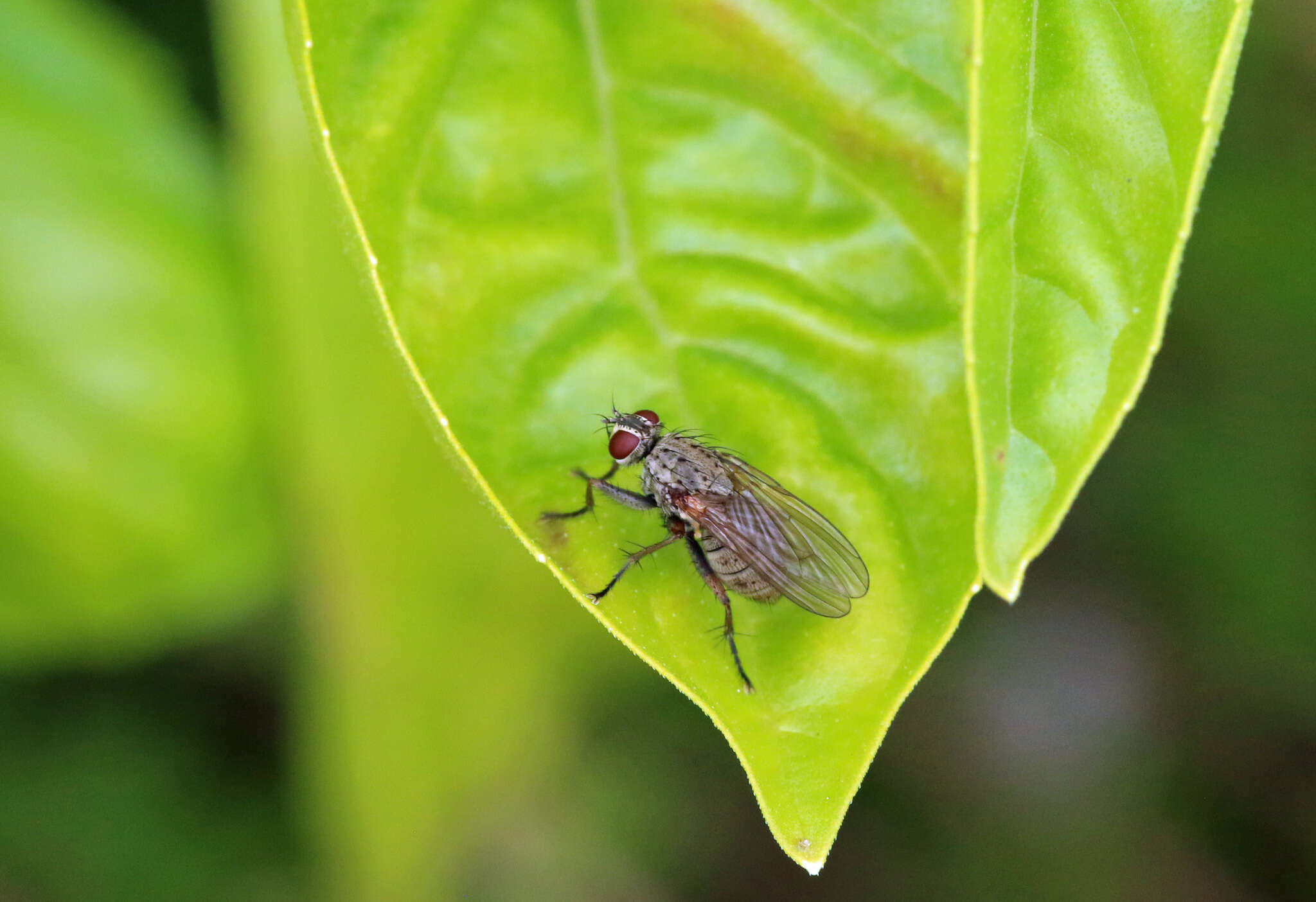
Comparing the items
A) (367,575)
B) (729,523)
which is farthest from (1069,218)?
(367,575)

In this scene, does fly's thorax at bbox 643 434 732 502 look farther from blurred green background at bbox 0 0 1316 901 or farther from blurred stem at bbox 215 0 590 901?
blurred green background at bbox 0 0 1316 901

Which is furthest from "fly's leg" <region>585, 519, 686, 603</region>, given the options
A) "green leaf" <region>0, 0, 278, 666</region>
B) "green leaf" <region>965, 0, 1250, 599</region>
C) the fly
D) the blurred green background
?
"green leaf" <region>0, 0, 278, 666</region>

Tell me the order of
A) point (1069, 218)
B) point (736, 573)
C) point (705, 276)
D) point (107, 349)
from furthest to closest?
point (107, 349) < point (736, 573) < point (705, 276) < point (1069, 218)

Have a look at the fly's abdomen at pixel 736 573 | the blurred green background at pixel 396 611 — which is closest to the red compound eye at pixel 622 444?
the fly's abdomen at pixel 736 573

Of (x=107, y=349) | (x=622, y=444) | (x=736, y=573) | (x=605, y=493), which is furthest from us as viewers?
(x=107, y=349)

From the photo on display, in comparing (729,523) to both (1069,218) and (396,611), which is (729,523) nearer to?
(396,611)

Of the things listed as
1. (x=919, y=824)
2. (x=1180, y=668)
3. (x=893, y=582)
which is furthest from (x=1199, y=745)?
(x=893, y=582)

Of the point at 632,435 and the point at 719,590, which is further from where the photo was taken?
the point at 632,435
